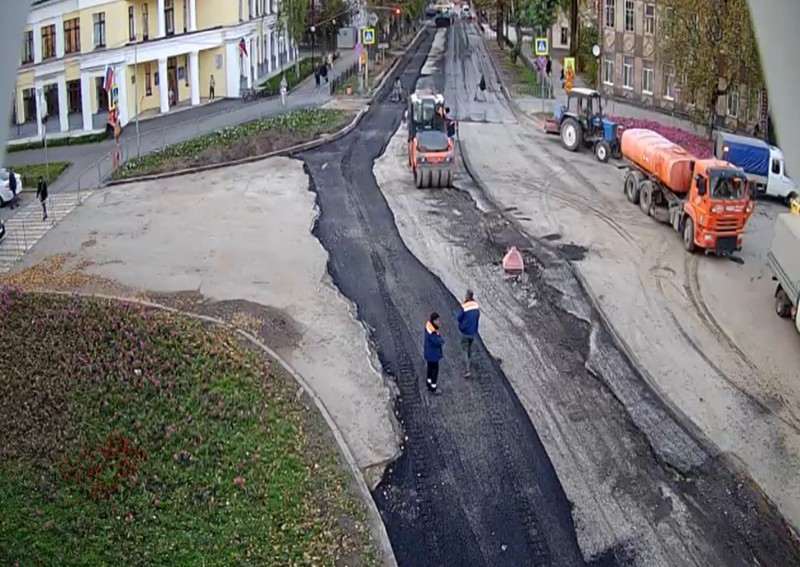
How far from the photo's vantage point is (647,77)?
4828cm

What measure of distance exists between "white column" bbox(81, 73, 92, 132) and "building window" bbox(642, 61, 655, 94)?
26092 millimetres

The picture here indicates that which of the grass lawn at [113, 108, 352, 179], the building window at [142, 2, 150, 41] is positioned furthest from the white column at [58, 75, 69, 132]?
the grass lawn at [113, 108, 352, 179]

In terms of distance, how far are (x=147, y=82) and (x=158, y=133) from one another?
7.82 m

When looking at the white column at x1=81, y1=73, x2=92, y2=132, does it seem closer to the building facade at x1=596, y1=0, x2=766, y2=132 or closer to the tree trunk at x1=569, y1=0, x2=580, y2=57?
the building facade at x1=596, y1=0, x2=766, y2=132

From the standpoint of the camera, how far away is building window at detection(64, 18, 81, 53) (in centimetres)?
4219

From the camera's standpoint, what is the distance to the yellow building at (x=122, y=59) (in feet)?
137

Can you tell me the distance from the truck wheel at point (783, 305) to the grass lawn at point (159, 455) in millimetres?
10087

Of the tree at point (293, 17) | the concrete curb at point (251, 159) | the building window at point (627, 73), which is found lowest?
the concrete curb at point (251, 159)

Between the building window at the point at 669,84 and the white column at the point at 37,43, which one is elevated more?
the white column at the point at 37,43

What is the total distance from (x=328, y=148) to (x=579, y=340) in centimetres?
2047

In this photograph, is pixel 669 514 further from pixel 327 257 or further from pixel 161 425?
pixel 327 257

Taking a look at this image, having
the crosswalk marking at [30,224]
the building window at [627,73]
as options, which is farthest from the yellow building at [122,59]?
the building window at [627,73]

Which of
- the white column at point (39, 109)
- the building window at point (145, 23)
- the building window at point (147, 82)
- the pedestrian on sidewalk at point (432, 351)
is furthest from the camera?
the building window at point (147, 82)

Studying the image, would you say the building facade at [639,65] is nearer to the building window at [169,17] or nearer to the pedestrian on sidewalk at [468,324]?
the building window at [169,17]
